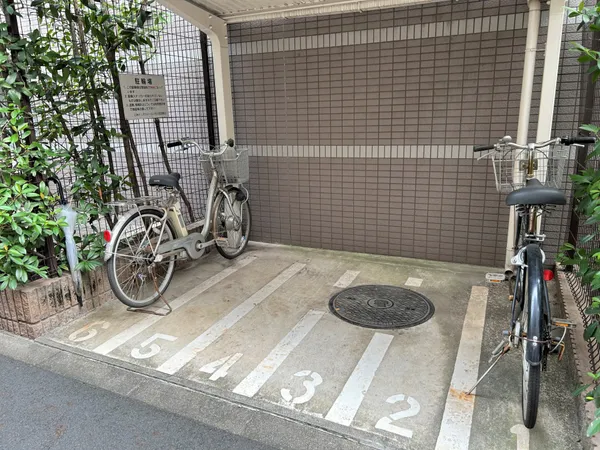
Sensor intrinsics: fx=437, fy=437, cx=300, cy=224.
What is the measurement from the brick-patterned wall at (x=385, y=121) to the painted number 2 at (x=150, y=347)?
2.31m

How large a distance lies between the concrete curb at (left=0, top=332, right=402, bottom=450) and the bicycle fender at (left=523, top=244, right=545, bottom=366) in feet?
2.68

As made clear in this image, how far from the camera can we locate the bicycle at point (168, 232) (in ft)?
11.9

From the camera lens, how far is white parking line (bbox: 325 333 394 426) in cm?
245

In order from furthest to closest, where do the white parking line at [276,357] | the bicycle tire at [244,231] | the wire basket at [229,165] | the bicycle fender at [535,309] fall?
the bicycle tire at [244,231] < the wire basket at [229,165] < the white parking line at [276,357] < the bicycle fender at [535,309]

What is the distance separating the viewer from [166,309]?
150 inches

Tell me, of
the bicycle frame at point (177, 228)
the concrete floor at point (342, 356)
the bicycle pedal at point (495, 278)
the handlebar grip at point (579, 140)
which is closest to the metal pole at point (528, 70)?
the bicycle pedal at point (495, 278)

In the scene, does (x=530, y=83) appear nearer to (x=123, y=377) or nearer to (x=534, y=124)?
(x=534, y=124)

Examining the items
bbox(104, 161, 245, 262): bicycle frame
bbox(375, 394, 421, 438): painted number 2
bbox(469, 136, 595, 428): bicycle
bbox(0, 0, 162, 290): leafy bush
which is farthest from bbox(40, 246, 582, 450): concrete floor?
bbox(0, 0, 162, 290): leafy bush

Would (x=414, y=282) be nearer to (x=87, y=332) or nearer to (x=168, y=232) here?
(x=168, y=232)

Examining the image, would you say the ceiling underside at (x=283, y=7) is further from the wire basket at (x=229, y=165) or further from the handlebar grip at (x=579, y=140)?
the handlebar grip at (x=579, y=140)

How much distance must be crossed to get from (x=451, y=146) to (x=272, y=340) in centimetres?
260

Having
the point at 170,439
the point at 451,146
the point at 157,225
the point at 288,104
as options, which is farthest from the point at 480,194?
the point at 170,439

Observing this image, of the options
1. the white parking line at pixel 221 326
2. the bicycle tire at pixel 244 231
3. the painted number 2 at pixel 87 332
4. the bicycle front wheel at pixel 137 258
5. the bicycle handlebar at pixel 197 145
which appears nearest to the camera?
the white parking line at pixel 221 326

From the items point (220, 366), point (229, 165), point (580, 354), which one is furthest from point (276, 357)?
point (229, 165)
